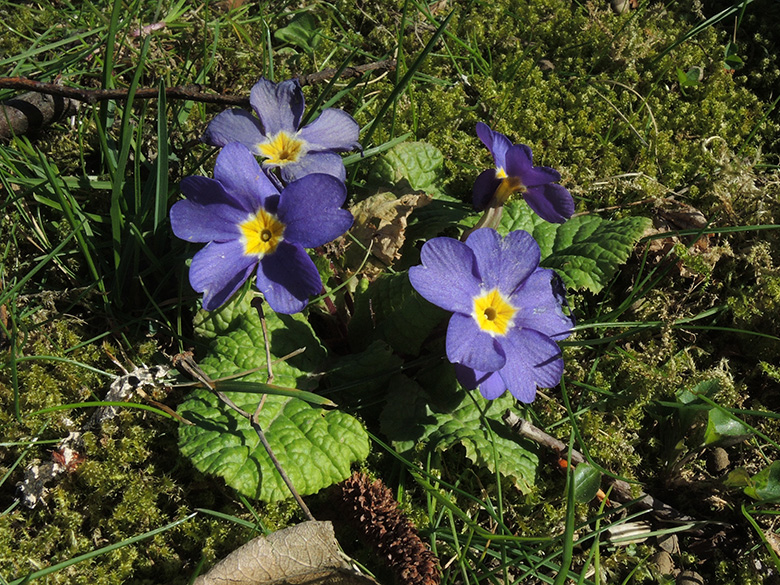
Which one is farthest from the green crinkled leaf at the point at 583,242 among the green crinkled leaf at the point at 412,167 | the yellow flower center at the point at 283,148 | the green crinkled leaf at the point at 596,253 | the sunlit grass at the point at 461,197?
the yellow flower center at the point at 283,148

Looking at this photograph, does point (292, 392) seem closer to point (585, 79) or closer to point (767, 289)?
point (767, 289)

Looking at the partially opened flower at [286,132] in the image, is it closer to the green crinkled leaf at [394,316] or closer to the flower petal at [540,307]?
the green crinkled leaf at [394,316]

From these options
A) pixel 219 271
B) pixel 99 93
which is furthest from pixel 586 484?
pixel 99 93

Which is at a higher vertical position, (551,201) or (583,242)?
(551,201)

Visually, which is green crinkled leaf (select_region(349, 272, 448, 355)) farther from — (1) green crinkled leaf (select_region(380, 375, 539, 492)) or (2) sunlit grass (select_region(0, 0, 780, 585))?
(2) sunlit grass (select_region(0, 0, 780, 585))

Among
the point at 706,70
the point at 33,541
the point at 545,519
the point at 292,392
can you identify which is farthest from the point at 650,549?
the point at 706,70

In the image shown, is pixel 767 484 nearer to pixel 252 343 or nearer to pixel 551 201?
pixel 551 201

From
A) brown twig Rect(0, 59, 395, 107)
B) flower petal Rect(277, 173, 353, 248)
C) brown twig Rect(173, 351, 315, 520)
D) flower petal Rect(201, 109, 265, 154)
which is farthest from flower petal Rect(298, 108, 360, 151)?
brown twig Rect(173, 351, 315, 520)
